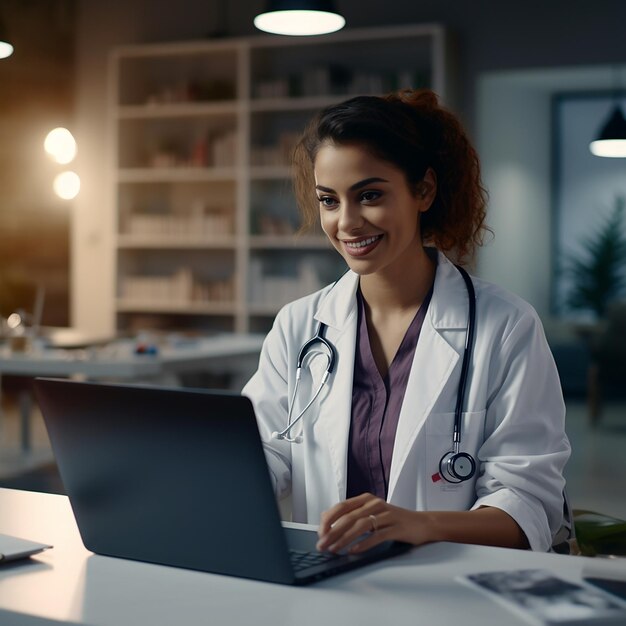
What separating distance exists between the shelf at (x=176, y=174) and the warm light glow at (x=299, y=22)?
3194 millimetres

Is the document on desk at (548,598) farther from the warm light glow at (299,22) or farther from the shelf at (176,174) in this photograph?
the shelf at (176,174)

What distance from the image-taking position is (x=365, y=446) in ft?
6.23

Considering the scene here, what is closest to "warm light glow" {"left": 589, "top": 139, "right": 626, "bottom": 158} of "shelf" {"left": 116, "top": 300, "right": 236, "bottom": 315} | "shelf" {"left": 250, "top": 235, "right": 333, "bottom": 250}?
"shelf" {"left": 250, "top": 235, "right": 333, "bottom": 250}

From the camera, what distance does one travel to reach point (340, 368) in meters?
1.95

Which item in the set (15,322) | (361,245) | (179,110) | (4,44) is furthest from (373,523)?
(179,110)

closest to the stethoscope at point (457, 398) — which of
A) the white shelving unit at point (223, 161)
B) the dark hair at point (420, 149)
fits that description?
the dark hair at point (420, 149)

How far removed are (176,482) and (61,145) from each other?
507 centimetres

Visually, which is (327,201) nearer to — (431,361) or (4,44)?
(431,361)

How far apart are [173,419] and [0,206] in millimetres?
7559

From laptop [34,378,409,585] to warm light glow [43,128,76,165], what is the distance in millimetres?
4867

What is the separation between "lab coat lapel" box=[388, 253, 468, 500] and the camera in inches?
71.1

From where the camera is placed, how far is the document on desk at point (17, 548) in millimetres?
1363

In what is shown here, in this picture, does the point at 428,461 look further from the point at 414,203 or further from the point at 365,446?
the point at 414,203

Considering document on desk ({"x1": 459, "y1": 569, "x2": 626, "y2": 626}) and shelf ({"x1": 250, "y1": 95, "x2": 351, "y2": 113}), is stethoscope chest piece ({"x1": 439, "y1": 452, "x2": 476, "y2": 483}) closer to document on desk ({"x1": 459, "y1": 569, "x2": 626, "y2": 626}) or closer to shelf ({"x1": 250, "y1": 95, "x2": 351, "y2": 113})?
document on desk ({"x1": 459, "y1": 569, "x2": 626, "y2": 626})
